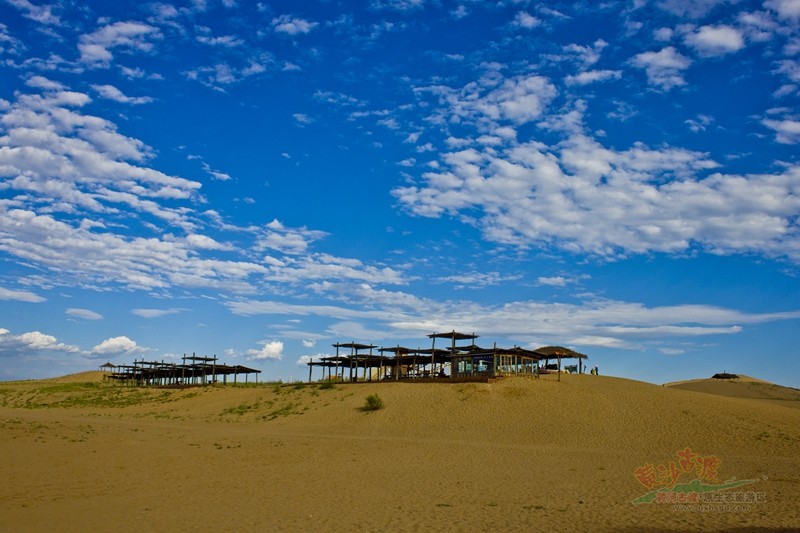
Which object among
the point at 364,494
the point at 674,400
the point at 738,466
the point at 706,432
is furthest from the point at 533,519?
the point at 674,400

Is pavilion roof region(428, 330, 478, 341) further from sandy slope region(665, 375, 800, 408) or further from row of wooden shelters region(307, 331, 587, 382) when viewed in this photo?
sandy slope region(665, 375, 800, 408)

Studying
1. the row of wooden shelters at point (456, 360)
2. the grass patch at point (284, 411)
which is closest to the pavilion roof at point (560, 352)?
the row of wooden shelters at point (456, 360)

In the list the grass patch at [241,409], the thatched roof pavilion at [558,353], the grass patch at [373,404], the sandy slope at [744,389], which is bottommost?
the grass patch at [241,409]

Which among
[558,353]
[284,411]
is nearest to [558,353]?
[558,353]

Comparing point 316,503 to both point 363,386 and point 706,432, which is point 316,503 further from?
point 363,386

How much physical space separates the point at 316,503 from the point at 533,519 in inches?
205

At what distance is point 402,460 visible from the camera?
21.7 metres

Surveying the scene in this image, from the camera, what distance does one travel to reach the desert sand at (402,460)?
41.5 ft

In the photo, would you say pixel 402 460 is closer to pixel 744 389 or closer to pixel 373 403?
pixel 373 403

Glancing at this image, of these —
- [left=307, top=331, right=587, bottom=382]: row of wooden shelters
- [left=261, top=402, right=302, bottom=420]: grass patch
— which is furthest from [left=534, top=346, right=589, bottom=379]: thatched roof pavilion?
[left=261, top=402, right=302, bottom=420]: grass patch

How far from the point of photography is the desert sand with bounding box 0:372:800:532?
12.7 metres

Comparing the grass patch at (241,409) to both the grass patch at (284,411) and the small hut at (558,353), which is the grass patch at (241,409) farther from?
the small hut at (558,353)

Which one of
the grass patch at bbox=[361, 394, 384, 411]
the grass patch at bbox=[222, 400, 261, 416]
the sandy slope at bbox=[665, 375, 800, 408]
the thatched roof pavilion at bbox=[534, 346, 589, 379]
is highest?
the thatched roof pavilion at bbox=[534, 346, 589, 379]

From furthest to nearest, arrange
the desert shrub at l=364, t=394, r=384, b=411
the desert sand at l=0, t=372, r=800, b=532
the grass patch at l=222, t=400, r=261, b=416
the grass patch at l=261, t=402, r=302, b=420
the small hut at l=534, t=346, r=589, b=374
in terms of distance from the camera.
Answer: the small hut at l=534, t=346, r=589, b=374 < the grass patch at l=222, t=400, r=261, b=416 < the grass patch at l=261, t=402, r=302, b=420 < the desert shrub at l=364, t=394, r=384, b=411 < the desert sand at l=0, t=372, r=800, b=532
